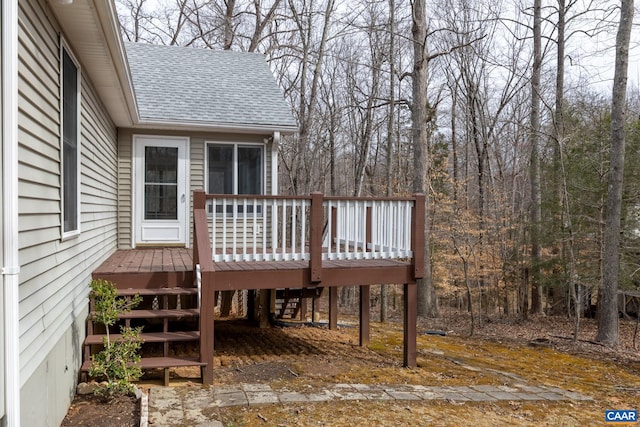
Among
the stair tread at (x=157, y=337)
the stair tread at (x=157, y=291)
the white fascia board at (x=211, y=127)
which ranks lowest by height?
the stair tread at (x=157, y=337)

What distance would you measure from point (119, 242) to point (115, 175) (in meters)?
1.14

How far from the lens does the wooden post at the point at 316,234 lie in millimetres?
5688

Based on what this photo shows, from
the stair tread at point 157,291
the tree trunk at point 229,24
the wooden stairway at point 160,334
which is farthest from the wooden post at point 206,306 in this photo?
the tree trunk at point 229,24

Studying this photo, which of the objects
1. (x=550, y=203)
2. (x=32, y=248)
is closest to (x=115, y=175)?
(x=32, y=248)

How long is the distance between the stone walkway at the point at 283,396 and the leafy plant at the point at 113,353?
30 cm

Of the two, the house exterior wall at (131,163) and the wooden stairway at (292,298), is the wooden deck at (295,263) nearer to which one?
the house exterior wall at (131,163)

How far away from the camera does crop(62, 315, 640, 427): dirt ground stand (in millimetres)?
4234

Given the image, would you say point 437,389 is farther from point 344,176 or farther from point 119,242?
point 344,176

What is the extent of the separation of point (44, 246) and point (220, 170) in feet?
17.9

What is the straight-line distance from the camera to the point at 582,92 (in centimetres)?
1719

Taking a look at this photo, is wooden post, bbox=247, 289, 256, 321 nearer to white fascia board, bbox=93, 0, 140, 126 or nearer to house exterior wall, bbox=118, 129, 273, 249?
house exterior wall, bbox=118, 129, 273, 249

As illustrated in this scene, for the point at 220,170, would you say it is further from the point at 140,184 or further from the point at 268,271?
the point at 268,271

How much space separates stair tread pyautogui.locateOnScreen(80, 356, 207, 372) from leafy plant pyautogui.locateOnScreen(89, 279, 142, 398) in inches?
4.6

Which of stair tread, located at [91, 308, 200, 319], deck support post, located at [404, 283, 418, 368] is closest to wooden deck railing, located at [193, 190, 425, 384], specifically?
deck support post, located at [404, 283, 418, 368]
